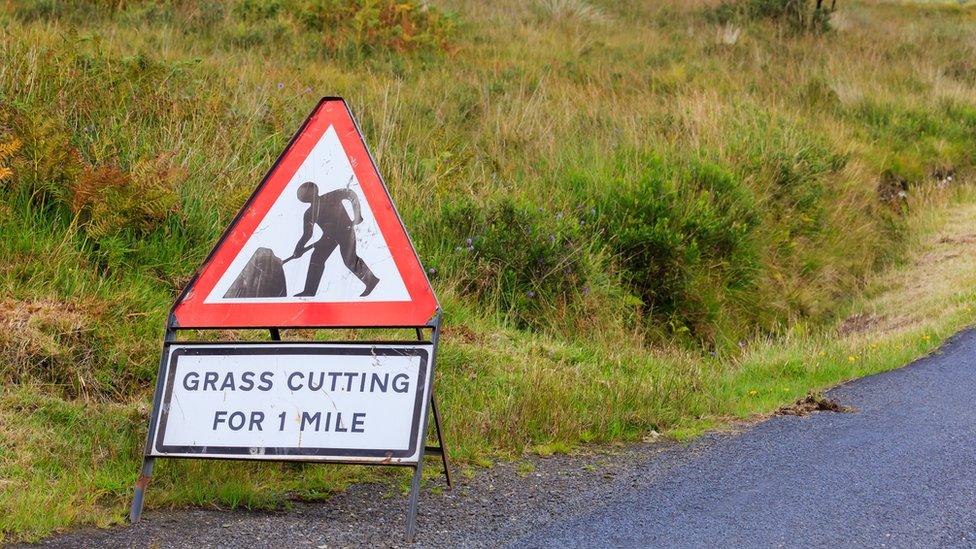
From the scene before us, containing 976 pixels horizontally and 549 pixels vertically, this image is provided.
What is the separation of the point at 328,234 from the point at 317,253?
0.29ft

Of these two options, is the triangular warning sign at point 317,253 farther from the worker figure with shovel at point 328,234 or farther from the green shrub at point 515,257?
the green shrub at point 515,257

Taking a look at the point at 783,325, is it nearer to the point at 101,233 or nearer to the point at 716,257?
the point at 716,257

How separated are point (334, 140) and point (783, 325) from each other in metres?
6.28

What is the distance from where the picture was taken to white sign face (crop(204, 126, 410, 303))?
438 cm

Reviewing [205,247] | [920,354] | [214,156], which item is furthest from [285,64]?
[920,354]

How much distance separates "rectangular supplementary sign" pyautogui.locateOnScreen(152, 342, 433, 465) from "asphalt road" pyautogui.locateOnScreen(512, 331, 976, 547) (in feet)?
2.28

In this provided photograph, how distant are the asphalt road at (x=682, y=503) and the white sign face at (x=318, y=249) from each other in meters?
0.87

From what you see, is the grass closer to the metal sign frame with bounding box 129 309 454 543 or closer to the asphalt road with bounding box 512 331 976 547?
the metal sign frame with bounding box 129 309 454 543

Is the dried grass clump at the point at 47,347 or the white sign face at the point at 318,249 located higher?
the white sign face at the point at 318,249

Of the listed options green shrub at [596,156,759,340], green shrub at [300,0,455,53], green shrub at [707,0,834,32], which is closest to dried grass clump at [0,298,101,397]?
green shrub at [596,156,759,340]

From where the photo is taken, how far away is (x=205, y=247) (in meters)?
6.80

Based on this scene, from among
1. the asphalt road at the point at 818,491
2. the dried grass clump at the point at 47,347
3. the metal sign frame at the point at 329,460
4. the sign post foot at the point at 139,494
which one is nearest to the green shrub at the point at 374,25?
the dried grass clump at the point at 47,347

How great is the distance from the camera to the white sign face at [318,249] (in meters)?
4.38

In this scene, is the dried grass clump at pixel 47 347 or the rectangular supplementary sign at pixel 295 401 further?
the dried grass clump at pixel 47 347
